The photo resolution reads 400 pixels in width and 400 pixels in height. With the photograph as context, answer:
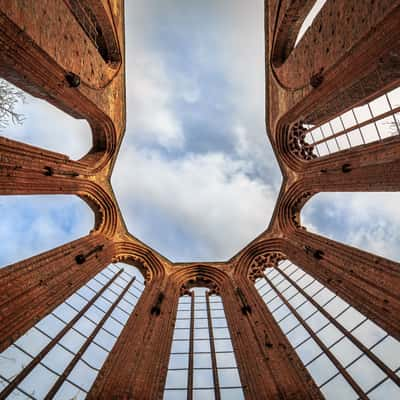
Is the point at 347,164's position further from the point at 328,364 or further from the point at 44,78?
the point at 44,78

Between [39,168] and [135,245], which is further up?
[135,245]

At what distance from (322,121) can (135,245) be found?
1031 centimetres

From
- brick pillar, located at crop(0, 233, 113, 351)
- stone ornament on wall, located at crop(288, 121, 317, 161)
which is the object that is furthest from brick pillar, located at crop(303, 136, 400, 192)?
brick pillar, located at crop(0, 233, 113, 351)

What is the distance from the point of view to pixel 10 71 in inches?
389

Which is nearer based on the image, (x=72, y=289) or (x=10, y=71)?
(x=10, y=71)

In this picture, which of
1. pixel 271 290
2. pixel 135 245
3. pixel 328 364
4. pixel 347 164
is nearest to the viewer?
pixel 328 364

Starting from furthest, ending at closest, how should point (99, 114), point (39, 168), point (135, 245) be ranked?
point (135, 245), point (99, 114), point (39, 168)

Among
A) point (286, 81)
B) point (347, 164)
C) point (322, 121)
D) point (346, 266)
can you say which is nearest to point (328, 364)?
point (346, 266)

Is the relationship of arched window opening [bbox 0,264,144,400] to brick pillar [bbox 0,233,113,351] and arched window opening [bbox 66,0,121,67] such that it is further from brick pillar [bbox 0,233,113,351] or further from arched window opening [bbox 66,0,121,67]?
arched window opening [bbox 66,0,121,67]

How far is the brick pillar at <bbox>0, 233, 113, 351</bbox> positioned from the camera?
9500mm

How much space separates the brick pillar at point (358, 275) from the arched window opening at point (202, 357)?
3987 mm

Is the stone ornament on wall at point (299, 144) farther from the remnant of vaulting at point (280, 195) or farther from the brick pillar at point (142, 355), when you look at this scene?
the brick pillar at point (142, 355)

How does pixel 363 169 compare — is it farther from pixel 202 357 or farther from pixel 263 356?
pixel 202 357

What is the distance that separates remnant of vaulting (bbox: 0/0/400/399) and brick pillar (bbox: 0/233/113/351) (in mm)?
41
